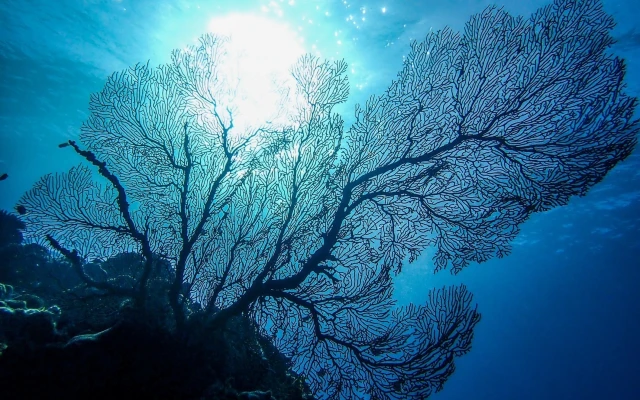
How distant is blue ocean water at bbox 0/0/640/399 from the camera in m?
11.0

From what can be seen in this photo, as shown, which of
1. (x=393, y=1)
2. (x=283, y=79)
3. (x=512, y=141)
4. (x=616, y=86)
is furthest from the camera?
(x=393, y=1)

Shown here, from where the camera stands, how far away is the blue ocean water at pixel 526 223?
1096cm

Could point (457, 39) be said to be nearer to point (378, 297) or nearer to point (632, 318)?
point (378, 297)

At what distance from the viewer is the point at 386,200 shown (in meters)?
5.60

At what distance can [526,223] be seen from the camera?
29438mm

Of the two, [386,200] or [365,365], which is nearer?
[365,365]

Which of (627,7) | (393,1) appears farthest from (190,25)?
(627,7)

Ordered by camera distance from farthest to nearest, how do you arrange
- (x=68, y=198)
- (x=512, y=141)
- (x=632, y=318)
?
(x=632, y=318) → (x=68, y=198) → (x=512, y=141)

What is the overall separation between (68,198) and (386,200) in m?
5.82

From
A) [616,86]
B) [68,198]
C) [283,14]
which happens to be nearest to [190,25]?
[283,14]

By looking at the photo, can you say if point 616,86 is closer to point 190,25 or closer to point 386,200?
point 386,200

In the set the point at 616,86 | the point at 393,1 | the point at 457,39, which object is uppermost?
the point at 393,1

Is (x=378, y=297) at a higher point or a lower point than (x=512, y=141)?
lower

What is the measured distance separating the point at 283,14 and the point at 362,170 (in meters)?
8.15
